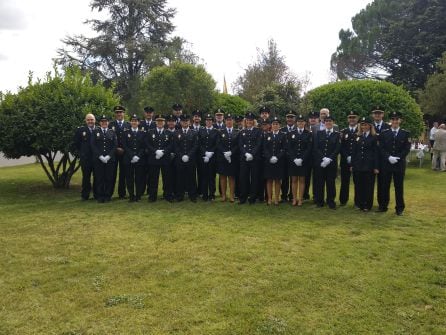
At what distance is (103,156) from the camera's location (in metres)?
9.14

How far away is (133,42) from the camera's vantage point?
97.9 ft

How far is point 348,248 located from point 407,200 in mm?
4476

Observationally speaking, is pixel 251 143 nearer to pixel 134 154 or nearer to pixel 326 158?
pixel 326 158

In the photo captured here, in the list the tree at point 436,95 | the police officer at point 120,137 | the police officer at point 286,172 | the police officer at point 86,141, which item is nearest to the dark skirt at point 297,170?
the police officer at point 286,172

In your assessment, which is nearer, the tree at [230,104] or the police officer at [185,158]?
the police officer at [185,158]

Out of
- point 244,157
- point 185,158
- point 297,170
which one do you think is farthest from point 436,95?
point 185,158

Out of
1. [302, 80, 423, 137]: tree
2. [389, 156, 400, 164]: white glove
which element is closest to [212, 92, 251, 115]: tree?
[302, 80, 423, 137]: tree

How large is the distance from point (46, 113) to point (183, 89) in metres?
6.88

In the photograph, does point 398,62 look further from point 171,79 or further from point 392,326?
point 392,326

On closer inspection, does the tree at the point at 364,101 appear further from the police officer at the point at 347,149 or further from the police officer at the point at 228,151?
the police officer at the point at 228,151

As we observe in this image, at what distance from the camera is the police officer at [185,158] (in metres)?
9.18

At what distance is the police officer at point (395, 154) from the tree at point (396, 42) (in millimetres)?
25303

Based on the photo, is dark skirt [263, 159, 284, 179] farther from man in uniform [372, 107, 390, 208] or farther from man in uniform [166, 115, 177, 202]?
man in uniform [166, 115, 177, 202]

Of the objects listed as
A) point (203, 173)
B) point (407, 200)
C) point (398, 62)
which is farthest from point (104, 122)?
point (398, 62)
